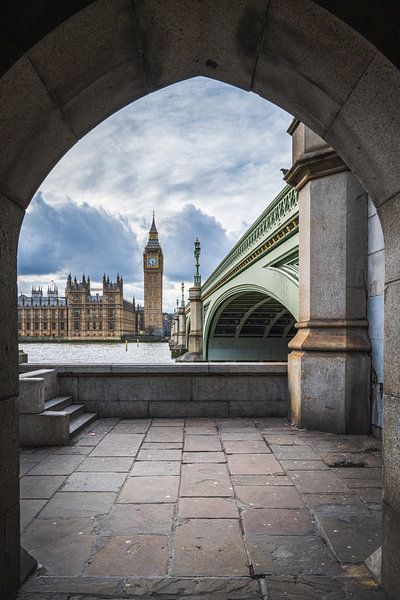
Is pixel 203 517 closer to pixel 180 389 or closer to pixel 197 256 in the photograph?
pixel 180 389

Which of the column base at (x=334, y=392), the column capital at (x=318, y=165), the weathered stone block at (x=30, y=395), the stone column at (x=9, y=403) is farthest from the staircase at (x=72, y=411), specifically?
the column capital at (x=318, y=165)

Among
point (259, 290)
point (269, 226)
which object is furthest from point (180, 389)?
point (259, 290)

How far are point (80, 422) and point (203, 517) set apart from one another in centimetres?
299

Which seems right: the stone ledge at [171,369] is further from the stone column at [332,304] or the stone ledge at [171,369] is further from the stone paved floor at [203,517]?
the stone paved floor at [203,517]

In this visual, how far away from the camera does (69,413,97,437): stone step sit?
5.13m

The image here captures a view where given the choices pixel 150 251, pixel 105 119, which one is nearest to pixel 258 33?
pixel 105 119

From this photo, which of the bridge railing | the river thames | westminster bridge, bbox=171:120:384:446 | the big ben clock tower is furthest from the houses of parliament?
westminster bridge, bbox=171:120:384:446

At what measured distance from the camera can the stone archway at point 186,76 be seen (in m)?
1.68

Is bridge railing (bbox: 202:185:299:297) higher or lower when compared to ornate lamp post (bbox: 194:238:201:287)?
lower

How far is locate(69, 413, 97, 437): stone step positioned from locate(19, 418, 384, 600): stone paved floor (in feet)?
0.81

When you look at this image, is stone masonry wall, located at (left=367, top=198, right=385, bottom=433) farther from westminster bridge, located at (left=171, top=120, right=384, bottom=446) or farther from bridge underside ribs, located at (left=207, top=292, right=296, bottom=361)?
bridge underside ribs, located at (left=207, top=292, right=296, bottom=361)

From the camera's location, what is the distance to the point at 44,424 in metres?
4.75

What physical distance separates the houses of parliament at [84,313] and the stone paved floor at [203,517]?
10539 centimetres

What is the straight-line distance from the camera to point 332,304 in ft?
18.2
